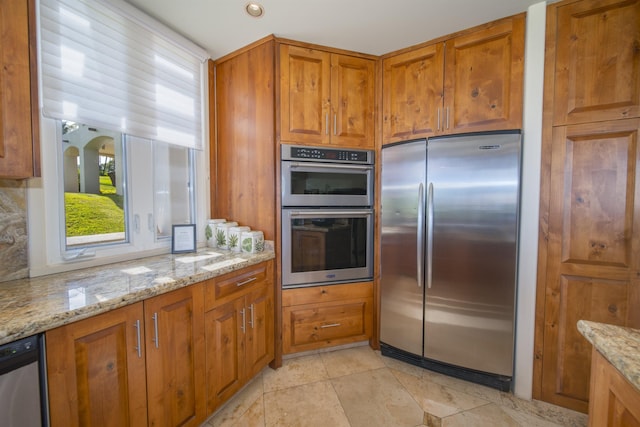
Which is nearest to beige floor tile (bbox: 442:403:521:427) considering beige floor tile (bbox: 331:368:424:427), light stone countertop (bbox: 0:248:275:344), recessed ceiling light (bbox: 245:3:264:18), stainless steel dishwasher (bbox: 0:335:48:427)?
beige floor tile (bbox: 331:368:424:427)

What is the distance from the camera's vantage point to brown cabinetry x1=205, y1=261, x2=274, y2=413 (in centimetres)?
143

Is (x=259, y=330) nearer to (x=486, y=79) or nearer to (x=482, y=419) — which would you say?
(x=482, y=419)

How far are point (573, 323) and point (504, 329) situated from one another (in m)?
0.36

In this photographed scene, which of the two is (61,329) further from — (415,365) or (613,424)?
(415,365)

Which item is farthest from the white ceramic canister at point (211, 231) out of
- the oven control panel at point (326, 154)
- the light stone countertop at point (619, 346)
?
the light stone countertop at point (619, 346)

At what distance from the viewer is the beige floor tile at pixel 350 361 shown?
6.42 ft

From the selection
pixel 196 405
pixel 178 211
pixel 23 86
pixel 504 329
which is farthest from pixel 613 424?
pixel 178 211

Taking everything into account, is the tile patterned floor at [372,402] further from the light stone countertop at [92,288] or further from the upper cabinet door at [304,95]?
the upper cabinet door at [304,95]

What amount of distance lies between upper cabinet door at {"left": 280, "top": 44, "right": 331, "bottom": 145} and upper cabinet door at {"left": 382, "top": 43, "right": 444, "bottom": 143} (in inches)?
19.1

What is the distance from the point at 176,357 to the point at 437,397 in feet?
5.23

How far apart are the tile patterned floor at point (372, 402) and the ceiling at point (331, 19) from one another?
Result: 2432 millimetres

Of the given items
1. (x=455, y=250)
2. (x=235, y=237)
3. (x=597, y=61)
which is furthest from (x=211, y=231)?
(x=597, y=61)

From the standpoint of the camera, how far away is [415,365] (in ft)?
6.54

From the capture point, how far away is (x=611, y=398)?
687 mm
